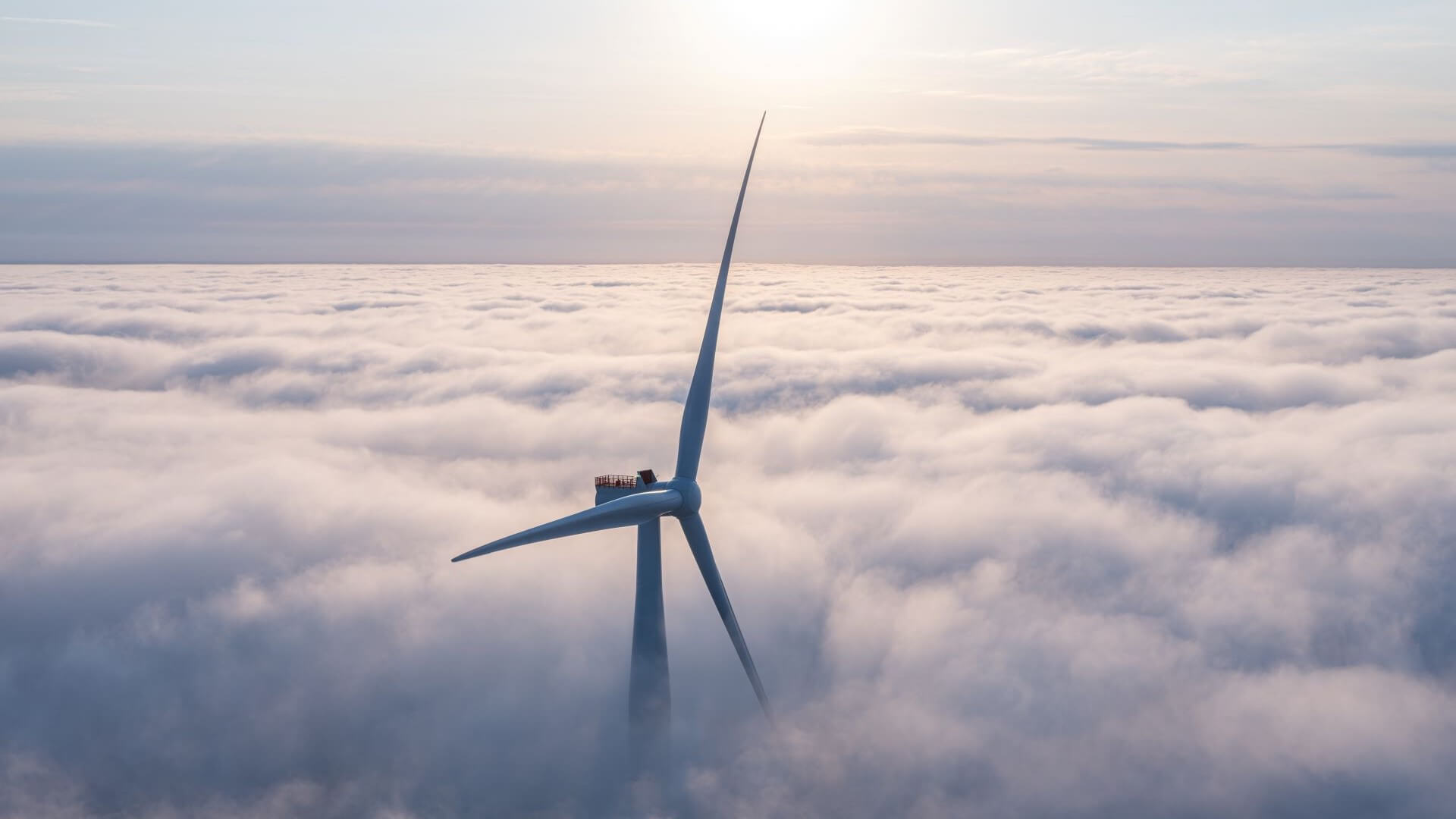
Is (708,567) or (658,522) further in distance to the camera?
(658,522)

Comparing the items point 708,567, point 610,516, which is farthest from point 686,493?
point 610,516

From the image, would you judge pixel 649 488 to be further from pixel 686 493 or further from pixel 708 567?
pixel 708 567

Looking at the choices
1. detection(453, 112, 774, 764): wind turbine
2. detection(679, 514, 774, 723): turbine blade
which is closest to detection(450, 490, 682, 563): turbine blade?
detection(453, 112, 774, 764): wind turbine

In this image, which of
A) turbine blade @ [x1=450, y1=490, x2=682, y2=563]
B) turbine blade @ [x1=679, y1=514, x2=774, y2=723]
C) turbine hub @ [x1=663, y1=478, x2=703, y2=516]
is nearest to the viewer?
turbine blade @ [x1=450, y1=490, x2=682, y2=563]

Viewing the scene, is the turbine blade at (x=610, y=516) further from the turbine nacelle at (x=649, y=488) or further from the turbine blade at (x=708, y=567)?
the turbine blade at (x=708, y=567)

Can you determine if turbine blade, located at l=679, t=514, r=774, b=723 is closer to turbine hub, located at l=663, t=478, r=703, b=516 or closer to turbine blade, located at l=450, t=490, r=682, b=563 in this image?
turbine hub, located at l=663, t=478, r=703, b=516

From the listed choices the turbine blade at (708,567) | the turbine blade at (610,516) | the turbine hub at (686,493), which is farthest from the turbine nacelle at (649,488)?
the turbine blade at (708,567)
